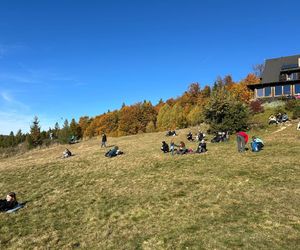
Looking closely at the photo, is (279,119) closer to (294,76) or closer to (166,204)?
(294,76)

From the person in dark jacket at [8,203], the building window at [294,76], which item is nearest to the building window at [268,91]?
the building window at [294,76]

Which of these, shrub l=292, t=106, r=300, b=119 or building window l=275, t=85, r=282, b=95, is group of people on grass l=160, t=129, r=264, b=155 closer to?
shrub l=292, t=106, r=300, b=119

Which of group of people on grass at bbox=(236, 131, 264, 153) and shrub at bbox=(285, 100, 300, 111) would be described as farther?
shrub at bbox=(285, 100, 300, 111)

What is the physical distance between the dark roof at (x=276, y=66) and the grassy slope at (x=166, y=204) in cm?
3523

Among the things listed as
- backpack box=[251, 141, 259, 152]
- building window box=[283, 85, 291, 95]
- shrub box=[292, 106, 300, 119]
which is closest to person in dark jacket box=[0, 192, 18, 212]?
backpack box=[251, 141, 259, 152]

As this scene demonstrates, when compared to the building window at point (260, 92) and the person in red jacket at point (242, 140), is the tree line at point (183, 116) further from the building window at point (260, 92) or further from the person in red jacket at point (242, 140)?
the person in red jacket at point (242, 140)

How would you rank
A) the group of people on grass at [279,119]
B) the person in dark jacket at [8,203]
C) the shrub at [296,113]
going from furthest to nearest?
the shrub at [296,113] < the group of people on grass at [279,119] < the person in dark jacket at [8,203]

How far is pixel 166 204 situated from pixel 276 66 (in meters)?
54.8

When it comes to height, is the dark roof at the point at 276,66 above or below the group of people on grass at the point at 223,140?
above

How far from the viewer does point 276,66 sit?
63938mm

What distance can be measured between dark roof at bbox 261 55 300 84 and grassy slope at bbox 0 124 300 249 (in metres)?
35.2

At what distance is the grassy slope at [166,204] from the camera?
1329cm

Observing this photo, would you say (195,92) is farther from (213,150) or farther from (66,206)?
(66,206)

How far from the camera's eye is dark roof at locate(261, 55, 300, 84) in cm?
6038
